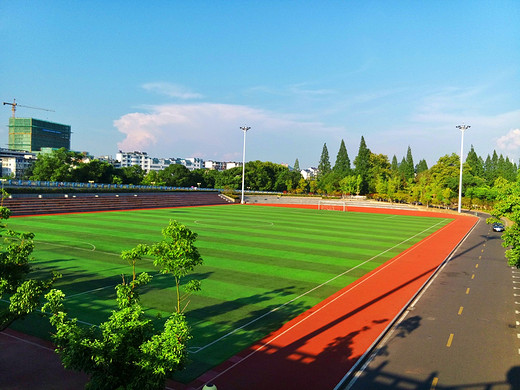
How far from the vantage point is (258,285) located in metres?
21.0

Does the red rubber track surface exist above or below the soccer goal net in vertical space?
below

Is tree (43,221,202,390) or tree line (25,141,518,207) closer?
tree (43,221,202,390)

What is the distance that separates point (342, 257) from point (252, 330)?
15.8m

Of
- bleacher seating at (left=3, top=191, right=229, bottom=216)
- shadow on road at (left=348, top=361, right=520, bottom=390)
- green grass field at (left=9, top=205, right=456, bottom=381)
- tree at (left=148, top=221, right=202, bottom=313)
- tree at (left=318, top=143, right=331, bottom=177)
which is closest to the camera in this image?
tree at (left=148, top=221, right=202, bottom=313)

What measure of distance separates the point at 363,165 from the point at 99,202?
87999 millimetres

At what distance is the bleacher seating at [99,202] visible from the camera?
169 ft

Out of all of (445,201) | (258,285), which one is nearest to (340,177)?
(445,201)

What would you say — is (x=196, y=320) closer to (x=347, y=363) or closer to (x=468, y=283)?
(x=347, y=363)

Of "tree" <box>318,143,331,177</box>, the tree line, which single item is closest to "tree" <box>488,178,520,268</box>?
the tree line

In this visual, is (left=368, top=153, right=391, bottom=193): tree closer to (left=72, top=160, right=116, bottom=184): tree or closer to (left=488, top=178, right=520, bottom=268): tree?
(left=72, top=160, right=116, bottom=184): tree

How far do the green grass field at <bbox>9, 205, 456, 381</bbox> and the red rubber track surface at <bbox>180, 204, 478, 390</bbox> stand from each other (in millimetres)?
653

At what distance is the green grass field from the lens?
15296mm

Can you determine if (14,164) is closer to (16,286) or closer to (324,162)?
(324,162)

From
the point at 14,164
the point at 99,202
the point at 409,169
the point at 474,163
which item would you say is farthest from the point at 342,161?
the point at 14,164
